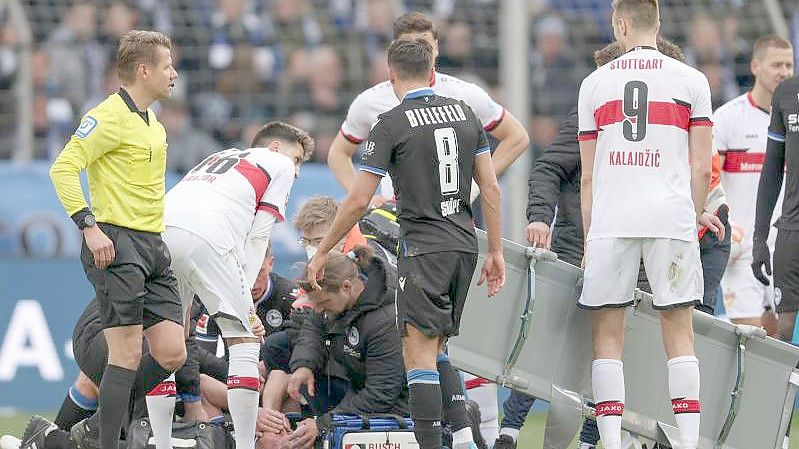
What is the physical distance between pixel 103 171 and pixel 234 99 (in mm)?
6043

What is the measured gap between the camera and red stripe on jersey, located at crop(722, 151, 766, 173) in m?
9.62

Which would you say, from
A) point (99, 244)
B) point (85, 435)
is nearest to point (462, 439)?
point (85, 435)

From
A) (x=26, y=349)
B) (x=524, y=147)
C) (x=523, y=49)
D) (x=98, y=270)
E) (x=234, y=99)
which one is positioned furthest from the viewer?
(x=234, y=99)

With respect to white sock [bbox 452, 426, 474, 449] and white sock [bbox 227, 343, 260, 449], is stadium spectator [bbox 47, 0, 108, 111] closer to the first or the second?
white sock [bbox 227, 343, 260, 449]

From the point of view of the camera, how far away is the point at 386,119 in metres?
6.66

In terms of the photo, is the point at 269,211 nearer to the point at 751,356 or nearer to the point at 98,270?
the point at 98,270

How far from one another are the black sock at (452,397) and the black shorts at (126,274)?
1.39 meters

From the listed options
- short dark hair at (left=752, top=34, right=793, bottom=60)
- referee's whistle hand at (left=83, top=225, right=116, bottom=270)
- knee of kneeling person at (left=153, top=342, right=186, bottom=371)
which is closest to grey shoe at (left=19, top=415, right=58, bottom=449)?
knee of kneeling person at (left=153, top=342, right=186, bottom=371)

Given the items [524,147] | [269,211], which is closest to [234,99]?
[524,147]

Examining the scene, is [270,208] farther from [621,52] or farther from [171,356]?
[621,52]

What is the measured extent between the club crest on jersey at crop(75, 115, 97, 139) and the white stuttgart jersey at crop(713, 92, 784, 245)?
4.38 m

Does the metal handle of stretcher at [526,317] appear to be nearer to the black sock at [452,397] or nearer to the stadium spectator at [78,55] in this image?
the black sock at [452,397]

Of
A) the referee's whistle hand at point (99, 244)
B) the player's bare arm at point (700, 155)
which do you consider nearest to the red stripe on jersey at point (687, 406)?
the player's bare arm at point (700, 155)

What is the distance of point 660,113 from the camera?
6770 millimetres
